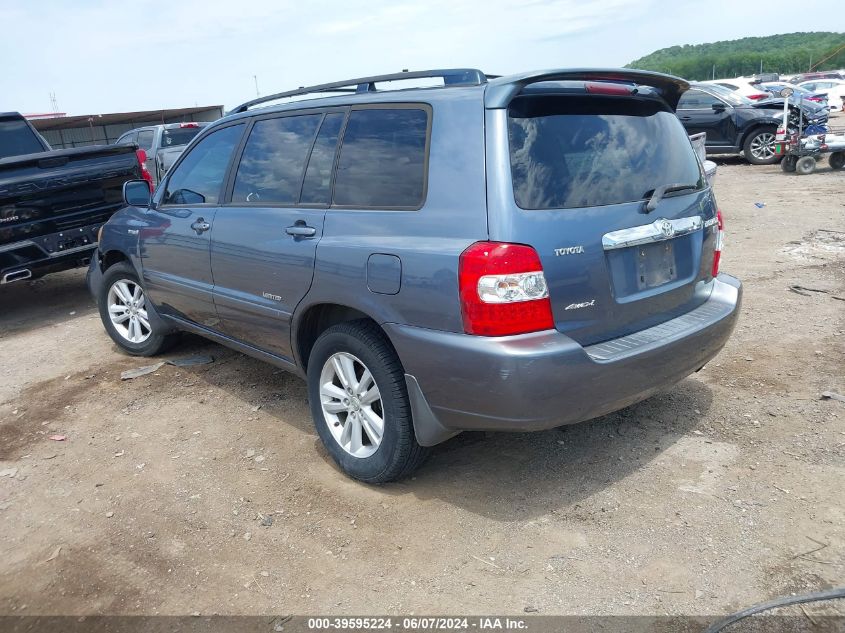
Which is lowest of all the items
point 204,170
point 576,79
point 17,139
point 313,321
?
point 313,321

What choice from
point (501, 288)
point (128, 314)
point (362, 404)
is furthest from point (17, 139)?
point (501, 288)

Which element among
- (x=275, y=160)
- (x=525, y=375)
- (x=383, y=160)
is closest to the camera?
(x=525, y=375)

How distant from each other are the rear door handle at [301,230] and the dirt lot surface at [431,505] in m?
1.21

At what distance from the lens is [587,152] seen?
9.99 ft

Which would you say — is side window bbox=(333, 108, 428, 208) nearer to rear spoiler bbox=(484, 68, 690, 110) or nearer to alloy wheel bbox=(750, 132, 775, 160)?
rear spoiler bbox=(484, 68, 690, 110)

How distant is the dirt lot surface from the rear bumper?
1.63 feet

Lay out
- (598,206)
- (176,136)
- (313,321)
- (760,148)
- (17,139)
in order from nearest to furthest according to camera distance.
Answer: (598,206), (313,321), (17,139), (176,136), (760,148)

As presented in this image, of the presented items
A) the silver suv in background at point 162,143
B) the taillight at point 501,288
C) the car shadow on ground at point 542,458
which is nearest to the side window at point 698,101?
the silver suv in background at point 162,143

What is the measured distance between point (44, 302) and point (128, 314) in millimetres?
2993

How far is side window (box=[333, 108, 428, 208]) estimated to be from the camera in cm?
311

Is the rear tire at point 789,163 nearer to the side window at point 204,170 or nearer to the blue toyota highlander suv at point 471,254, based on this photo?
the blue toyota highlander suv at point 471,254

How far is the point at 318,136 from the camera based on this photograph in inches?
144

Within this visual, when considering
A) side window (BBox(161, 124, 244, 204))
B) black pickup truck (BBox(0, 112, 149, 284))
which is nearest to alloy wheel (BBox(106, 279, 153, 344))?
side window (BBox(161, 124, 244, 204))

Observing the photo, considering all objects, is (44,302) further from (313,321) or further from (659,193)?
(659,193)
